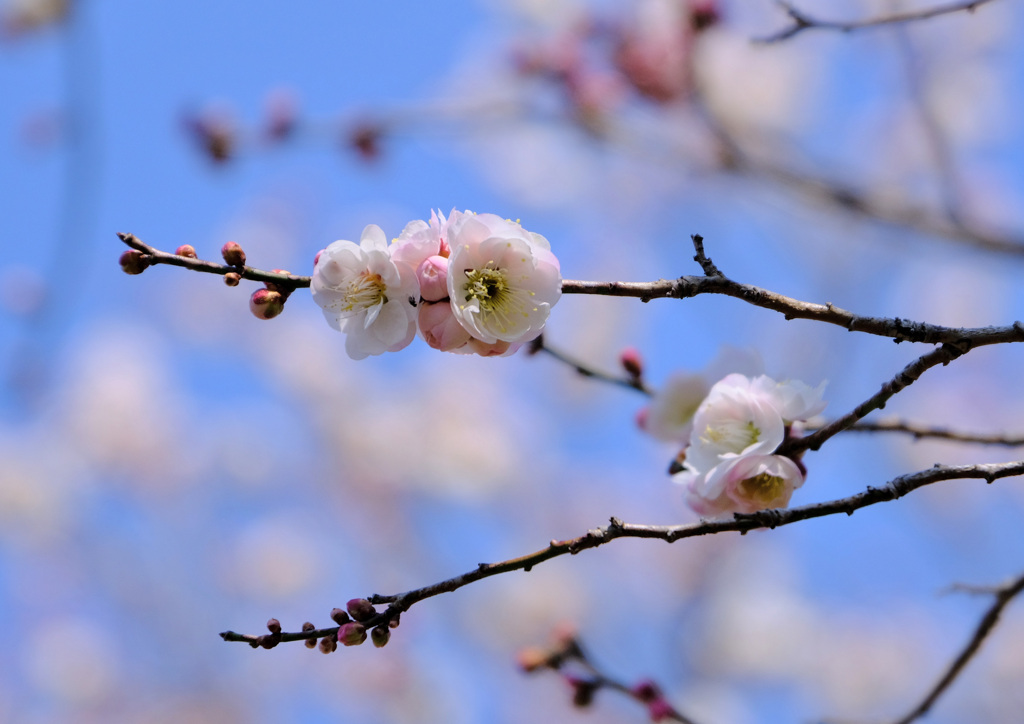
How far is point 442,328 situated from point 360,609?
0.37 meters

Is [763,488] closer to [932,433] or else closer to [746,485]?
[746,485]

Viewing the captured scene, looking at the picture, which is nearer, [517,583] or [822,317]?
[822,317]

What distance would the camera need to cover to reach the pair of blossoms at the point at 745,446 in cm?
124

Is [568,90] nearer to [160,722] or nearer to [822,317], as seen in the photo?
[822,317]

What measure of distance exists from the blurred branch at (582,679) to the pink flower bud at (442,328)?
2.89ft

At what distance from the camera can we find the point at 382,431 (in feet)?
26.2

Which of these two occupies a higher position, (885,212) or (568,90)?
(568,90)

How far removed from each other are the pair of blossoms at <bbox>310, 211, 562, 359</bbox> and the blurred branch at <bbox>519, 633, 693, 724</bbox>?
84 centimetres

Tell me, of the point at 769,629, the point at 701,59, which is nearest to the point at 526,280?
the point at 701,59

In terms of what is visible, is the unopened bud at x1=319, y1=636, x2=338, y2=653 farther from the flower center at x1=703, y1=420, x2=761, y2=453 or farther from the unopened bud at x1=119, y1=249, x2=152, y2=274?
the flower center at x1=703, y1=420, x2=761, y2=453

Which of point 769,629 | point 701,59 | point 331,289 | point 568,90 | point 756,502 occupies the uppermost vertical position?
point 568,90

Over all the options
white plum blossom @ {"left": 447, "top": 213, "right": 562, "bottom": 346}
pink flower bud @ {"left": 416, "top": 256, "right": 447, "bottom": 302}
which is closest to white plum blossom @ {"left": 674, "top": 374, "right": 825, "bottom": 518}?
white plum blossom @ {"left": 447, "top": 213, "right": 562, "bottom": 346}

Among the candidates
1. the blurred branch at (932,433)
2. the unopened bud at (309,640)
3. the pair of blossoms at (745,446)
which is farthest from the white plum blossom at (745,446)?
the unopened bud at (309,640)

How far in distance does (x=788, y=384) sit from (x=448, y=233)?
625 mm
